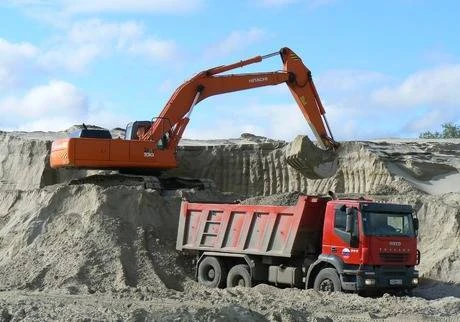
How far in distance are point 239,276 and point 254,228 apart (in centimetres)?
111

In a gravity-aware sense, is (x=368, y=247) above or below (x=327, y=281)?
above

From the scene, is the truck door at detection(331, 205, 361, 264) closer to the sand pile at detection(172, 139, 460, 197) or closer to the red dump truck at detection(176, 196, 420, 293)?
the red dump truck at detection(176, 196, 420, 293)

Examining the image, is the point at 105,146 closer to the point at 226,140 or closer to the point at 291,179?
the point at 291,179

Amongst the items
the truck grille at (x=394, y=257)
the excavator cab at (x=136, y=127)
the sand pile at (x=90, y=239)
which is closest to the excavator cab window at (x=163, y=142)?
the excavator cab at (x=136, y=127)

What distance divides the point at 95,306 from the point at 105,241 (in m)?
7.65

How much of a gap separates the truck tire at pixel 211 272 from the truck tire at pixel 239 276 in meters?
0.25

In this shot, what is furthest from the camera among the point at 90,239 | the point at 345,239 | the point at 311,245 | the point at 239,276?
the point at 90,239

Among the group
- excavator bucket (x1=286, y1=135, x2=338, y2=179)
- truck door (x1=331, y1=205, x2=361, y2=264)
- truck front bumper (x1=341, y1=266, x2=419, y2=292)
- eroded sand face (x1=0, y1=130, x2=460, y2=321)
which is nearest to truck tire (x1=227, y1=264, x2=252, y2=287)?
eroded sand face (x1=0, y1=130, x2=460, y2=321)

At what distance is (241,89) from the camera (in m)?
22.4

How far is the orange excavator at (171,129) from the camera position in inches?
801

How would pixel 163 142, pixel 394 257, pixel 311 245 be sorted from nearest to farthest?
1. pixel 394 257
2. pixel 311 245
3. pixel 163 142

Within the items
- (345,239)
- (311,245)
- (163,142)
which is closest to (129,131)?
(163,142)

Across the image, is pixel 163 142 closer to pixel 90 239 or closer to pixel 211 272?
pixel 90 239

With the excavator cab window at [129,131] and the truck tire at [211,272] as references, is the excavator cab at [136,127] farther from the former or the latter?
the truck tire at [211,272]
